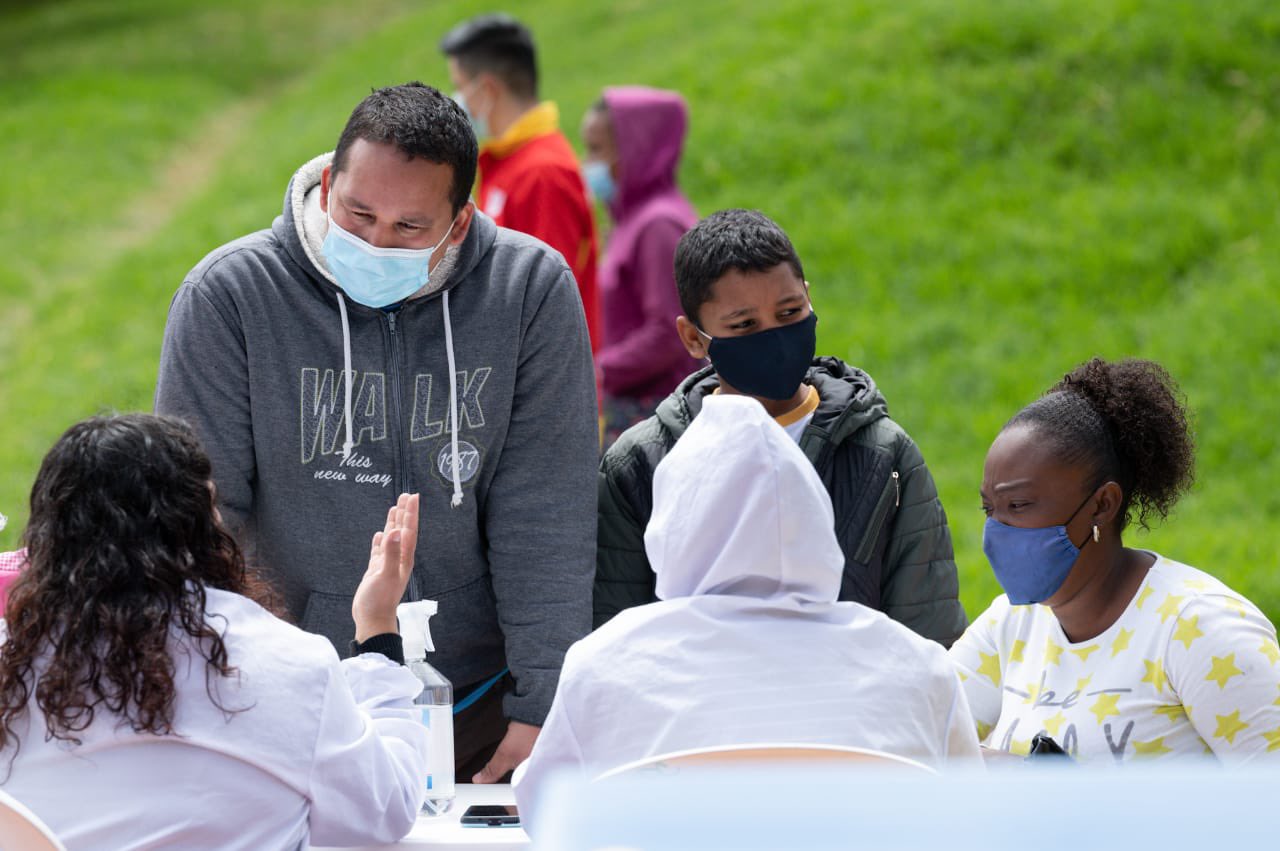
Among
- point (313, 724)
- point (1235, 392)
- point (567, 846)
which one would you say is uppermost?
point (567, 846)

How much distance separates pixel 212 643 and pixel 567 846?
104 centimetres

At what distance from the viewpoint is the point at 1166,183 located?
10.1m

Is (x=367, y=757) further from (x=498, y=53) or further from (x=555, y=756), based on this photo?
(x=498, y=53)

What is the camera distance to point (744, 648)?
237 centimetres

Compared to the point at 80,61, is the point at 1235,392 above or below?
below

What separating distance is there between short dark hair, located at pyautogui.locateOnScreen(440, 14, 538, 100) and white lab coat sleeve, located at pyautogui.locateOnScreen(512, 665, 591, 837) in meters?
3.47

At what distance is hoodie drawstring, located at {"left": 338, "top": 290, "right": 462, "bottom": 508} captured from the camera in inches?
127

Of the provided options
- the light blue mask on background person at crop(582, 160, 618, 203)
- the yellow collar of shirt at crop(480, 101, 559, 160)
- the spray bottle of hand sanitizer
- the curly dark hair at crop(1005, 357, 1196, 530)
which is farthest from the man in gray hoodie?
the light blue mask on background person at crop(582, 160, 618, 203)

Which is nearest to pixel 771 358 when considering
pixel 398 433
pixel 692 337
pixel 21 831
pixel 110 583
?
pixel 692 337

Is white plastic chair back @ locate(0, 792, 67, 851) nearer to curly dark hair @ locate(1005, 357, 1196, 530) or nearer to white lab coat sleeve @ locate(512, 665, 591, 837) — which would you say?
white lab coat sleeve @ locate(512, 665, 591, 837)

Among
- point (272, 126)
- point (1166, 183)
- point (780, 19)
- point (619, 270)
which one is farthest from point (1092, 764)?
point (272, 126)

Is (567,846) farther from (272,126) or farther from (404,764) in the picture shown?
(272,126)

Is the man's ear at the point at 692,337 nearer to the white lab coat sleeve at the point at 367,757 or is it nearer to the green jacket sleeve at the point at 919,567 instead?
the green jacket sleeve at the point at 919,567

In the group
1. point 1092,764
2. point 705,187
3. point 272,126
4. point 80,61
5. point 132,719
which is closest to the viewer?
point 132,719
